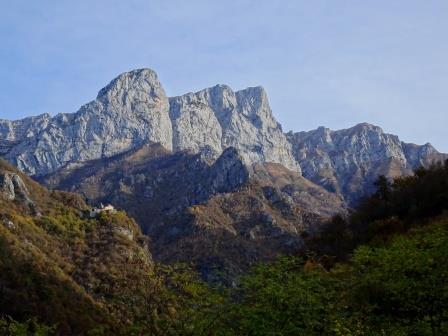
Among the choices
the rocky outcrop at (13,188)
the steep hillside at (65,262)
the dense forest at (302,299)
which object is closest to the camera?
the dense forest at (302,299)

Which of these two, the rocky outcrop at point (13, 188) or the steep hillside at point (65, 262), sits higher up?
the rocky outcrop at point (13, 188)

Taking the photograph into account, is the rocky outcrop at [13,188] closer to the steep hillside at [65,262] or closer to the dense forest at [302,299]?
the steep hillside at [65,262]

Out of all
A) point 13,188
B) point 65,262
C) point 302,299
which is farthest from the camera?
point 13,188

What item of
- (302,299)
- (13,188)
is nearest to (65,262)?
(13,188)

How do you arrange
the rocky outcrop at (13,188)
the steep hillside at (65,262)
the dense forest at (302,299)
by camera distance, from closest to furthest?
the dense forest at (302,299)
the steep hillside at (65,262)
the rocky outcrop at (13,188)

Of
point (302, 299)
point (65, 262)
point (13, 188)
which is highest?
point (13, 188)

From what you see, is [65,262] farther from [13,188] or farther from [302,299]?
[302,299]

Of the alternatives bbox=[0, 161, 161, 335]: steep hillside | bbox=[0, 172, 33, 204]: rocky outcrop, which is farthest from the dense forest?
bbox=[0, 172, 33, 204]: rocky outcrop

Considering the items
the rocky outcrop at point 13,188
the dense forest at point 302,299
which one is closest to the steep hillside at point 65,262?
the rocky outcrop at point 13,188

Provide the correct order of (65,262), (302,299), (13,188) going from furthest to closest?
(13,188) < (65,262) < (302,299)

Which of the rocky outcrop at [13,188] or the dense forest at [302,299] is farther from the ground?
the rocky outcrop at [13,188]

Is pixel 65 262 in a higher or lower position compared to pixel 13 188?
lower

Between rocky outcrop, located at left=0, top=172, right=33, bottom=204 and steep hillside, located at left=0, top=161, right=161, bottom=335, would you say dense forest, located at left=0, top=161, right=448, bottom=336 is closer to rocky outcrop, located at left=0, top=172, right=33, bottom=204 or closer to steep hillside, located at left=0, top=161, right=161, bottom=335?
steep hillside, located at left=0, top=161, right=161, bottom=335

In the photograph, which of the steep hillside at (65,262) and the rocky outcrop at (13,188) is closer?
the steep hillside at (65,262)
